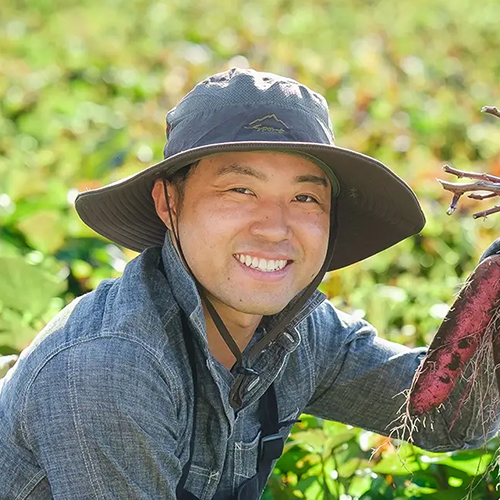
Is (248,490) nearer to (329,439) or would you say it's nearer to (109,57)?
(329,439)

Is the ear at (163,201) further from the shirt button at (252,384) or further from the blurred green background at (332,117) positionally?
the blurred green background at (332,117)

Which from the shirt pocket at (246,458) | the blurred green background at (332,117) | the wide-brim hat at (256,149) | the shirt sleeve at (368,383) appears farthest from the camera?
the blurred green background at (332,117)

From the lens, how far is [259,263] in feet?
8.16

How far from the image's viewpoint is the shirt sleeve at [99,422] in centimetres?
231

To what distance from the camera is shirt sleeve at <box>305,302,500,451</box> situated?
9.64 feet

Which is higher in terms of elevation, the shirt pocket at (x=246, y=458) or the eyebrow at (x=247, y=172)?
the eyebrow at (x=247, y=172)

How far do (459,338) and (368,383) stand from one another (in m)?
0.54

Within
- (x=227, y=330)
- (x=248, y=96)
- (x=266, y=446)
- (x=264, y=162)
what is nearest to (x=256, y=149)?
(x=264, y=162)

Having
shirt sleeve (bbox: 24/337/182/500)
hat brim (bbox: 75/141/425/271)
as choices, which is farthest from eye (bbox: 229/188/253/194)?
shirt sleeve (bbox: 24/337/182/500)

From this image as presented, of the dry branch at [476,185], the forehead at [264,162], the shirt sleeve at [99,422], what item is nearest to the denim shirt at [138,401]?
the shirt sleeve at [99,422]

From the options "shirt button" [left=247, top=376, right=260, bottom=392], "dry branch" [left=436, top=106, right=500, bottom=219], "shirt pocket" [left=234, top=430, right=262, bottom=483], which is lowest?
"shirt pocket" [left=234, top=430, right=262, bottom=483]

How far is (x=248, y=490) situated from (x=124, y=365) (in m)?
0.54

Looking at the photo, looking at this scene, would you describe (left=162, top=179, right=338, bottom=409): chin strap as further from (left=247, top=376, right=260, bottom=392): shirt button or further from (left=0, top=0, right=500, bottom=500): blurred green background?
(left=0, top=0, right=500, bottom=500): blurred green background

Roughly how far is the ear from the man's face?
3cm
